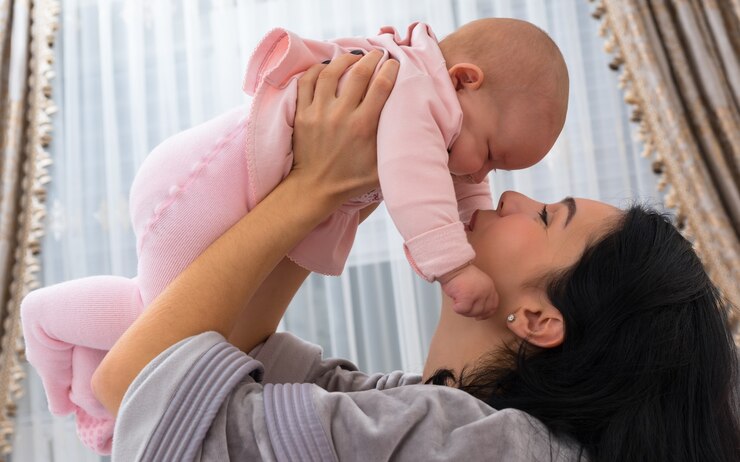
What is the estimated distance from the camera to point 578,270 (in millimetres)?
1176

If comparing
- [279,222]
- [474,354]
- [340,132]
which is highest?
[340,132]

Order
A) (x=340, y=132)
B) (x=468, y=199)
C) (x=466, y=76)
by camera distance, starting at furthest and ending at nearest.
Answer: (x=468, y=199) → (x=466, y=76) → (x=340, y=132)

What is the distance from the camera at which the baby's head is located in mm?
1312

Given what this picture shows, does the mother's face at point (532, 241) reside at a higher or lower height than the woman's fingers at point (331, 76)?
lower

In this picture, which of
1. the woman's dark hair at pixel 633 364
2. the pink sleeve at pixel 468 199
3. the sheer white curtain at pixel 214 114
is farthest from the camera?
the sheer white curtain at pixel 214 114

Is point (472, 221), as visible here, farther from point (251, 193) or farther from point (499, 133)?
point (251, 193)

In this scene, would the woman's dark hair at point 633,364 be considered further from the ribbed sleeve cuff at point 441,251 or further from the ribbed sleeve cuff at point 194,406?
the ribbed sleeve cuff at point 194,406

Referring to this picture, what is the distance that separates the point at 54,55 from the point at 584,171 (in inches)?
82.4

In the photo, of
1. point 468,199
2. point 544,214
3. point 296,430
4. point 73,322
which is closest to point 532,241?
point 544,214

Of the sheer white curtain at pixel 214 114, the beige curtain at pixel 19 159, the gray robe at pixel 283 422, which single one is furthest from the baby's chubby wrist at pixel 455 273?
the beige curtain at pixel 19 159

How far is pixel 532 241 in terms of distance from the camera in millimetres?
1233

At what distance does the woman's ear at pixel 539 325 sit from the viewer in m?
1.15

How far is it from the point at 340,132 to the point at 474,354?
1.30 feet

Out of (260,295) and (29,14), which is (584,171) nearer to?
(260,295)
